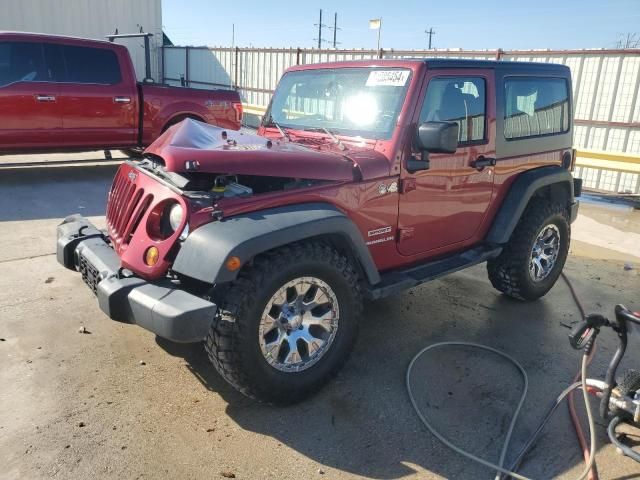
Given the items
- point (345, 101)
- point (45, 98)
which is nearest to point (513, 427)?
point (345, 101)

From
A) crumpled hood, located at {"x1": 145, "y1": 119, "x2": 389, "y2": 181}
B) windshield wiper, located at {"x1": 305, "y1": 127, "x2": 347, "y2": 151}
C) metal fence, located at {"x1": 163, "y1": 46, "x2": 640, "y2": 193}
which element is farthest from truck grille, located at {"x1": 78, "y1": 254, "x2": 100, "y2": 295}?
metal fence, located at {"x1": 163, "y1": 46, "x2": 640, "y2": 193}

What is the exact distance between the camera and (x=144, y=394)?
3.04 meters

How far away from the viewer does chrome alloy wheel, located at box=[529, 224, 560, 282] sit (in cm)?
457

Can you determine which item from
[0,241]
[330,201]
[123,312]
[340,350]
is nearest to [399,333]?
[340,350]

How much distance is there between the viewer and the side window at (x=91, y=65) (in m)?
7.76

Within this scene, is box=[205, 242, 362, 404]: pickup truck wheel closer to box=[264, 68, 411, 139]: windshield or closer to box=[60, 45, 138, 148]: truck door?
box=[264, 68, 411, 139]: windshield

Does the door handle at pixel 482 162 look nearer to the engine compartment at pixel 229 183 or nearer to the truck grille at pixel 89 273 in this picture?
the engine compartment at pixel 229 183

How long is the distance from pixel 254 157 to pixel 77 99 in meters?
6.01

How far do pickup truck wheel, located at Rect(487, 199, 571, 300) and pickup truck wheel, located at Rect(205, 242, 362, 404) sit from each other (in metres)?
1.84

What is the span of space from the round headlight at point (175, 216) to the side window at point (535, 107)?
260 cm

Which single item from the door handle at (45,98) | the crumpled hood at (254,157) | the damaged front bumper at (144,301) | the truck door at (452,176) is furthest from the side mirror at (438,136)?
the door handle at (45,98)

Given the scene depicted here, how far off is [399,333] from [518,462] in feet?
4.64

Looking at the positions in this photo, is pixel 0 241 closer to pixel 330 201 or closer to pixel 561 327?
pixel 330 201

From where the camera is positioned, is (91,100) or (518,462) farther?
(91,100)
